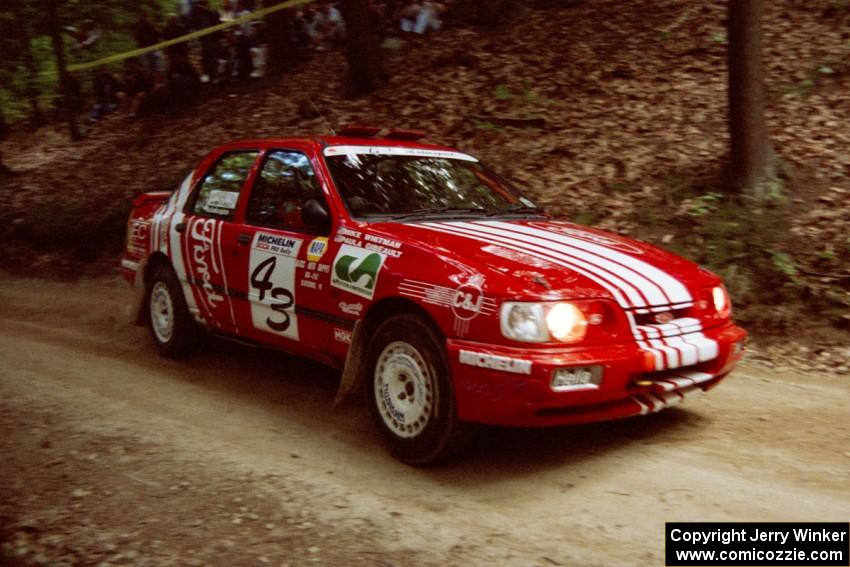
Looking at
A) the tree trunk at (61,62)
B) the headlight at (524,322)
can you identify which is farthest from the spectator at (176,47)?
the headlight at (524,322)

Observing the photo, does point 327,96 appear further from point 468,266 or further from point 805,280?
point 468,266

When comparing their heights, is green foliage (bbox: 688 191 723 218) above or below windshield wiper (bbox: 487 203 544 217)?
below

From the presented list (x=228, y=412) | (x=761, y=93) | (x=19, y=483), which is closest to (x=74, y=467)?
(x=19, y=483)

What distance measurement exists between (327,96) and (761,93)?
283 inches

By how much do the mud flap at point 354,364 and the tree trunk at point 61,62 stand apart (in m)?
13.1

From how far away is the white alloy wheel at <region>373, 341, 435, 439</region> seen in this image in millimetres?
4059

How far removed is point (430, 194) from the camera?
16.7 feet

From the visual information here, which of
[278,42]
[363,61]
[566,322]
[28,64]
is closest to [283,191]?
[566,322]

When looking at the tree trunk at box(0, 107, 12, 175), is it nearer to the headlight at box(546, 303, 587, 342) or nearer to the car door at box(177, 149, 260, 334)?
the car door at box(177, 149, 260, 334)

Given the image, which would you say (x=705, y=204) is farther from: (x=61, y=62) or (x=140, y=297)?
(x=61, y=62)

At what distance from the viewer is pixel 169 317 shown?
6.34 m

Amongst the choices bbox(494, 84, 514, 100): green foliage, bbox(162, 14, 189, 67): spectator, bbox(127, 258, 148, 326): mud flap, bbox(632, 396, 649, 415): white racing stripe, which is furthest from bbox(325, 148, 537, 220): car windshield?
bbox(162, 14, 189, 67): spectator

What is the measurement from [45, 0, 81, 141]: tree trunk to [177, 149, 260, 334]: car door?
10749mm

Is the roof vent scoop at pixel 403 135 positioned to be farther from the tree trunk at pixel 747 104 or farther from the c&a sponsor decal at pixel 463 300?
the tree trunk at pixel 747 104
